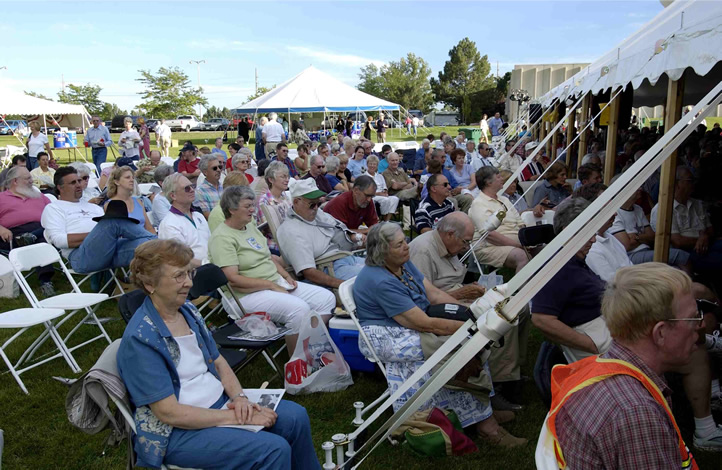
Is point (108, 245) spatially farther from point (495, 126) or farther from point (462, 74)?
point (462, 74)

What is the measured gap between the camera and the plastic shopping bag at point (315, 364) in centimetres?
377

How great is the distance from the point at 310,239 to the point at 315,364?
1.29 metres

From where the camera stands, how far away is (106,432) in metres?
3.40

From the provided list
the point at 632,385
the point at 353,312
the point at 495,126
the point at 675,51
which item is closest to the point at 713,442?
the point at 632,385

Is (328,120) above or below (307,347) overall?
above

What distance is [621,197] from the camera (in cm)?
198

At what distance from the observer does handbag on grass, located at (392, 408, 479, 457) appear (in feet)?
10.1

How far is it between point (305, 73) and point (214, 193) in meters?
16.9

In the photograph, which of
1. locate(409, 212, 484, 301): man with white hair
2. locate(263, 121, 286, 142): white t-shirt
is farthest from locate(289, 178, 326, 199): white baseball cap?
locate(263, 121, 286, 142): white t-shirt

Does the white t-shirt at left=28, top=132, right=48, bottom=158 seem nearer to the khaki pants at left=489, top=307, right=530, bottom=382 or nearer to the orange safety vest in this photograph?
the khaki pants at left=489, top=307, right=530, bottom=382

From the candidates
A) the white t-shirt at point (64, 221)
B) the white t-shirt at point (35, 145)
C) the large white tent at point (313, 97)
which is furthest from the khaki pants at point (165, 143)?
the white t-shirt at point (64, 221)

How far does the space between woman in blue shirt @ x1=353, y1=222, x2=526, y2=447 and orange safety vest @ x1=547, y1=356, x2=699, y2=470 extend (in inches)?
59.2

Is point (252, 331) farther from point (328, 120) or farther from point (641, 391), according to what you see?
point (328, 120)

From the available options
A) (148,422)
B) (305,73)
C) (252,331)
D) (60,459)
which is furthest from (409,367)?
(305,73)
